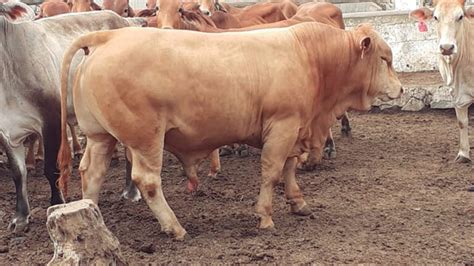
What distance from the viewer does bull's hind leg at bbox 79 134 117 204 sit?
5.23 metres

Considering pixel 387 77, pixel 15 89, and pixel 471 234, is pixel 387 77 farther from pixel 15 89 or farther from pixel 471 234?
pixel 15 89

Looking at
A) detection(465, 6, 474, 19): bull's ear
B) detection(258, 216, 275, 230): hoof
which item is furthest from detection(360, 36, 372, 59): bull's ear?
detection(465, 6, 474, 19): bull's ear

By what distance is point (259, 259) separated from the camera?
4723 mm

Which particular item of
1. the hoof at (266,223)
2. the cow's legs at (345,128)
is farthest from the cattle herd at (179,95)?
the cow's legs at (345,128)

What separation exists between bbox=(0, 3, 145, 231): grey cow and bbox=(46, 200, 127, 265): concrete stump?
1.58m

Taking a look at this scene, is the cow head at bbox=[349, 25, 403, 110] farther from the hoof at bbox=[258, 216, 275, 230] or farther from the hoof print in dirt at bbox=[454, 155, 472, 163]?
the hoof print in dirt at bbox=[454, 155, 472, 163]

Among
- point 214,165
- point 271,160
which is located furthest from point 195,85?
point 214,165

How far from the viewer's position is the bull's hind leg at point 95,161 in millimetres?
5230

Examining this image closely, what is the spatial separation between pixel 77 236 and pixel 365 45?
2.74 m

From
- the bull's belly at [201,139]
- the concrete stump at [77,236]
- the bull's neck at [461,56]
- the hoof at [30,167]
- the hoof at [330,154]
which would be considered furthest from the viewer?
the hoof at [330,154]

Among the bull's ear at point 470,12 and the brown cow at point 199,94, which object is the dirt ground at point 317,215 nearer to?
the brown cow at point 199,94

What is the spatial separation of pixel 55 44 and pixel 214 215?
6.66 feet

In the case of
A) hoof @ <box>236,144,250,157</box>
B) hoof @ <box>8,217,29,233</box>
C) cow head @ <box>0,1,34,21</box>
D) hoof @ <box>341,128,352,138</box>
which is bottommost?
hoof @ <box>341,128,352,138</box>

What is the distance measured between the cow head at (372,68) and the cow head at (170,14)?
315 cm
